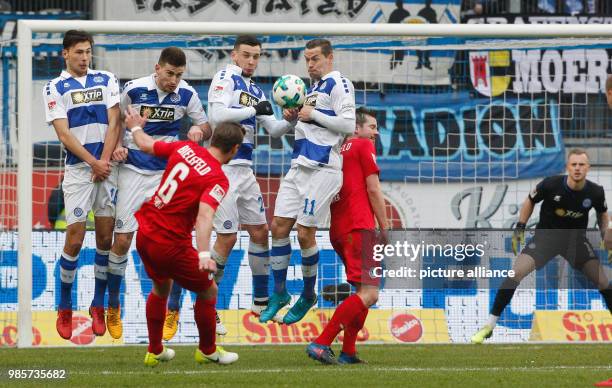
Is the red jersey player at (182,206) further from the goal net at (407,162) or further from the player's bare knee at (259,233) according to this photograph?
the goal net at (407,162)

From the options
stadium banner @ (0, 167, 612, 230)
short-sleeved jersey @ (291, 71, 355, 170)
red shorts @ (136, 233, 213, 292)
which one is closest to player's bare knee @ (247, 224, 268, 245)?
short-sleeved jersey @ (291, 71, 355, 170)

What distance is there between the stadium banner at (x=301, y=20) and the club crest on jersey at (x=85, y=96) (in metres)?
4.08

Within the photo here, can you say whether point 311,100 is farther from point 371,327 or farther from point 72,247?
point 371,327

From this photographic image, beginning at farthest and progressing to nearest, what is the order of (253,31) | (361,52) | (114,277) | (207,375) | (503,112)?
1. (503,112)
2. (361,52)
3. (253,31)
4. (114,277)
5. (207,375)

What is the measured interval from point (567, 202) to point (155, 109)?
14.9ft

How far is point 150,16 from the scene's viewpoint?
19344mm

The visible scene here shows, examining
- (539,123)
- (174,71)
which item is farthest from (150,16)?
(174,71)

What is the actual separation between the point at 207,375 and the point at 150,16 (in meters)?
11.0

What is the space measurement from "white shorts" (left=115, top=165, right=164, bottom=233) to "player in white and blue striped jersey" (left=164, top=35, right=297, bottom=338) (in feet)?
2.36

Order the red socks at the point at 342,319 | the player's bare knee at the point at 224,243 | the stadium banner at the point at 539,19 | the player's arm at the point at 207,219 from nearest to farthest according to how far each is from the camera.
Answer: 1. the player's arm at the point at 207,219
2. the red socks at the point at 342,319
3. the player's bare knee at the point at 224,243
4. the stadium banner at the point at 539,19

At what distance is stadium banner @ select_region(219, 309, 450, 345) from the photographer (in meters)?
13.7

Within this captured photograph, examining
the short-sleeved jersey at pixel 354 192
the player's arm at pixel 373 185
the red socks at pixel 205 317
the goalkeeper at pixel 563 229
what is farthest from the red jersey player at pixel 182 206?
the goalkeeper at pixel 563 229

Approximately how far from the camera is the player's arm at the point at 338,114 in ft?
36.4

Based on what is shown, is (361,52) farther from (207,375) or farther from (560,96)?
(207,375)
